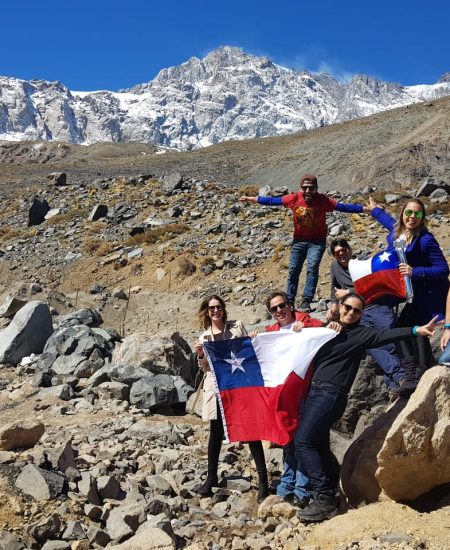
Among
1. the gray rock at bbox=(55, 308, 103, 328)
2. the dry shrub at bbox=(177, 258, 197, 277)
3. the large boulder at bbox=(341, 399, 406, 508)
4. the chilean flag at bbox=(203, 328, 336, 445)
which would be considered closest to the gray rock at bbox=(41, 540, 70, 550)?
the chilean flag at bbox=(203, 328, 336, 445)

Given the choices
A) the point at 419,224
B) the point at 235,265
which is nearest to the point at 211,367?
the point at 419,224

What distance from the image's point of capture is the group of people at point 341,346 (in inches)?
203

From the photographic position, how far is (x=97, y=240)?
23.8 meters

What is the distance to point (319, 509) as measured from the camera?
5074 millimetres

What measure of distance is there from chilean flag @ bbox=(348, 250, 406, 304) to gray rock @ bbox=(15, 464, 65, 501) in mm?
3844

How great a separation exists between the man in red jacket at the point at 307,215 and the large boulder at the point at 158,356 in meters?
2.71

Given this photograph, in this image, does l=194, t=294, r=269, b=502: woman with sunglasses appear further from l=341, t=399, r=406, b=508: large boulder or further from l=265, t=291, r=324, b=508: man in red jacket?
l=341, t=399, r=406, b=508: large boulder

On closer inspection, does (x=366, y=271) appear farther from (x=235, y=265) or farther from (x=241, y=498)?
(x=235, y=265)

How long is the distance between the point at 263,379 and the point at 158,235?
17267mm

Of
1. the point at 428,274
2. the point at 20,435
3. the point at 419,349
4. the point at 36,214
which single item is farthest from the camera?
the point at 36,214

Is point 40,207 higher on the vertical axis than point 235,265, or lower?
higher

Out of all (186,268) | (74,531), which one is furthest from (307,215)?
(186,268)

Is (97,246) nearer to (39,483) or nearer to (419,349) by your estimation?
(39,483)

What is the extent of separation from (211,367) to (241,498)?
1393 mm
